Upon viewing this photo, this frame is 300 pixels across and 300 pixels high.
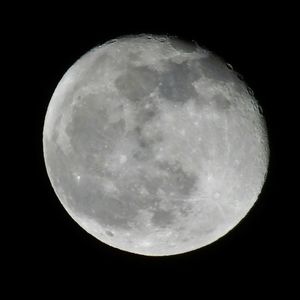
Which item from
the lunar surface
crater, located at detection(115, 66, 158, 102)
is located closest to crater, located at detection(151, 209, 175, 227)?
the lunar surface

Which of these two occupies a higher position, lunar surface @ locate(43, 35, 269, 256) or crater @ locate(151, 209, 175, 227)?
lunar surface @ locate(43, 35, 269, 256)

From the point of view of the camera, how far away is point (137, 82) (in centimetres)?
418

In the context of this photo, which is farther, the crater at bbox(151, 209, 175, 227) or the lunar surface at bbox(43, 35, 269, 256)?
the crater at bbox(151, 209, 175, 227)

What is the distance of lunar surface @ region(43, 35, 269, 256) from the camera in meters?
4.12

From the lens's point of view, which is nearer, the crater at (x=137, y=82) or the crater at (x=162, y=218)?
the crater at (x=137, y=82)

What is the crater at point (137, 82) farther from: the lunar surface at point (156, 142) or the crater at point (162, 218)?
the crater at point (162, 218)

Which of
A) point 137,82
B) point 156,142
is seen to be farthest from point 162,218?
point 137,82

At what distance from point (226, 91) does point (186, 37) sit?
2.02ft

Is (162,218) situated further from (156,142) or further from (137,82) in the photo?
(137,82)

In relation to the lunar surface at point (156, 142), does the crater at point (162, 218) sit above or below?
below

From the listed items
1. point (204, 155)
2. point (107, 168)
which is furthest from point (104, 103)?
point (204, 155)

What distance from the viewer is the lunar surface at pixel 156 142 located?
4.12 m

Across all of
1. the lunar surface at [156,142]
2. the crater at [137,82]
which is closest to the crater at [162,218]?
the lunar surface at [156,142]

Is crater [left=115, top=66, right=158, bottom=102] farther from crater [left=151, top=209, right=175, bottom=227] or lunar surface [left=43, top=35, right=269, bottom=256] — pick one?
crater [left=151, top=209, right=175, bottom=227]
